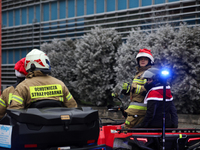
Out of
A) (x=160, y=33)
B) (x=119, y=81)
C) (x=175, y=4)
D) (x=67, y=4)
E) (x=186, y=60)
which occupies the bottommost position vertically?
(x=119, y=81)

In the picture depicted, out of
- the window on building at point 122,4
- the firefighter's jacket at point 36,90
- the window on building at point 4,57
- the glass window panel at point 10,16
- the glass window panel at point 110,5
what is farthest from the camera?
the window on building at point 4,57

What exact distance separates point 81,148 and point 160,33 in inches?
454

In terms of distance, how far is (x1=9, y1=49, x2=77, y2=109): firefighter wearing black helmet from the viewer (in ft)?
11.1

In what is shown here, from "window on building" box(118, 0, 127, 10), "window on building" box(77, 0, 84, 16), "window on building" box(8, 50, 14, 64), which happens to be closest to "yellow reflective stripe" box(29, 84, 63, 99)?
"window on building" box(118, 0, 127, 10)

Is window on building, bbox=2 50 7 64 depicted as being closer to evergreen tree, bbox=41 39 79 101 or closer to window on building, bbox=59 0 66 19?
window on building, bbox=59 0 66 19

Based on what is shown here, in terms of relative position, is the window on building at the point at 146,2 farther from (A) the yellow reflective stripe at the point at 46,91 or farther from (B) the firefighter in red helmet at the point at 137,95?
(A) the yellow reflective stripe at the point at 46,91

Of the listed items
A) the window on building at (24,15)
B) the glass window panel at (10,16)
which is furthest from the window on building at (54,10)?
the glass window panel at (10,16)

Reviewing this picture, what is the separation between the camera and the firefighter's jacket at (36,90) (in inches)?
133

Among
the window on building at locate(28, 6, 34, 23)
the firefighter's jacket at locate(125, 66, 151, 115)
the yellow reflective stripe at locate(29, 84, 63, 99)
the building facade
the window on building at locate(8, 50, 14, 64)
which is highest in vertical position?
the window on building at locate(28, 6, 34, 23)

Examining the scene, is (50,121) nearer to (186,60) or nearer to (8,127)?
(8,127)

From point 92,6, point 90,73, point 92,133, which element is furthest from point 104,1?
point 92,133

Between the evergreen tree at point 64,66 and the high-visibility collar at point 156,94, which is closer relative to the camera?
the high-visibility collar at point 156,94

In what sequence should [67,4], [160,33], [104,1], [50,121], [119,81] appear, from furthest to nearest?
1. [67,4]
2. [104,1]
3. [119,81]
4. [160,33]
5. [50,121]

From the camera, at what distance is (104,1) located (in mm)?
24484
